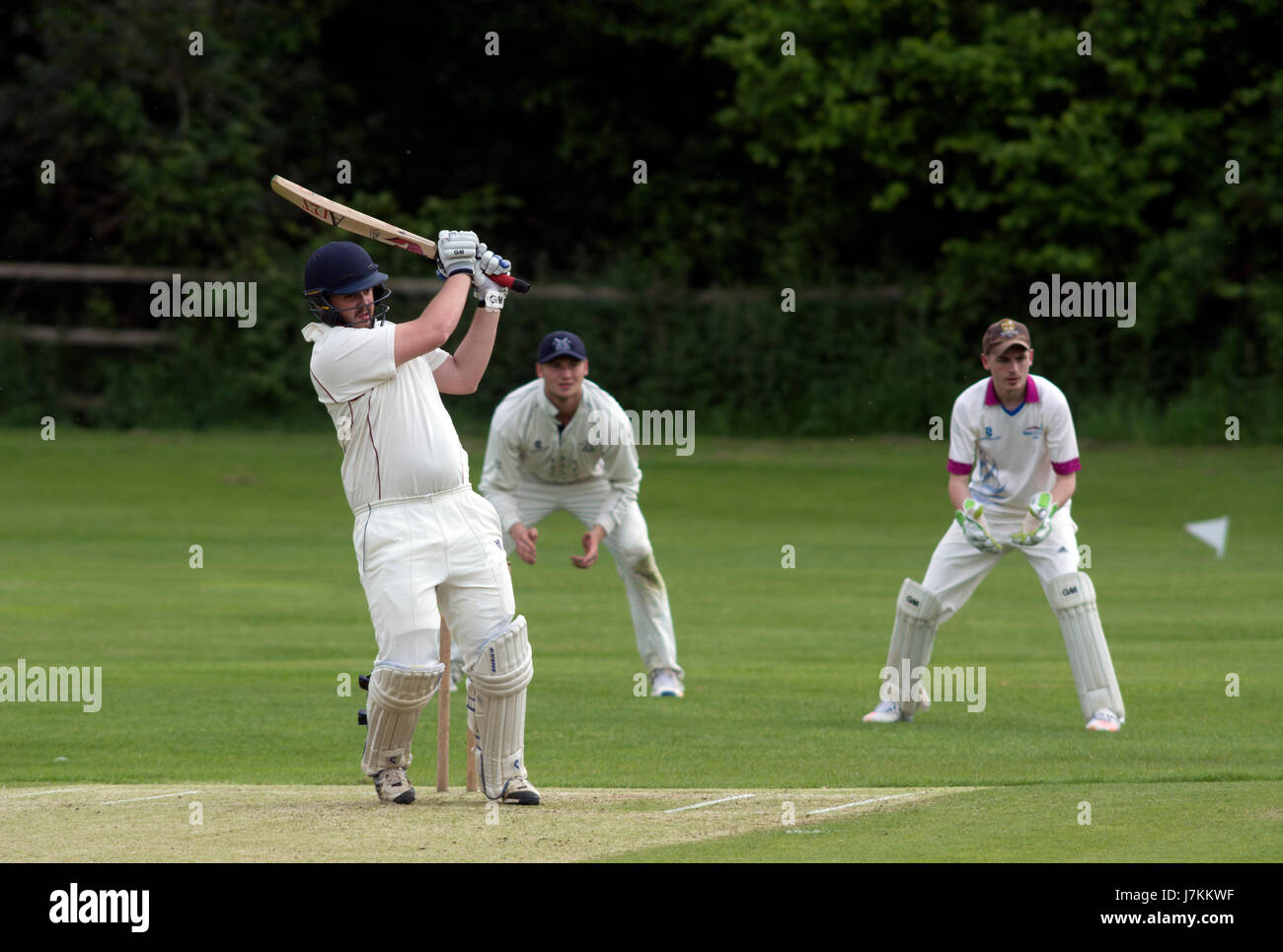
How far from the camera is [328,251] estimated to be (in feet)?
24.1

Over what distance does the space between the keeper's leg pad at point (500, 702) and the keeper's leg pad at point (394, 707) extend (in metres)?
0.17

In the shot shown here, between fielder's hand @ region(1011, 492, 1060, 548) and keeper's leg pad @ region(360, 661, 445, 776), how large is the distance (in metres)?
3.63

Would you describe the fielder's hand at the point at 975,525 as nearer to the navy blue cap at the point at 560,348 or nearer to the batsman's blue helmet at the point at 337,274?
the navy blue cap at the point at 560,348

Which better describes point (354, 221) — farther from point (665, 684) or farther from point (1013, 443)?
point (665, 684)

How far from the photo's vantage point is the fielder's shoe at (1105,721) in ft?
32.4

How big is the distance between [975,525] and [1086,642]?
2.55 feet

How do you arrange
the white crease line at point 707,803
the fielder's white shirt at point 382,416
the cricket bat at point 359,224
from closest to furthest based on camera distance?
the fielder's white shirt at point 382,416
the white crease line at point 707,803
the cricket bat at point 359,224

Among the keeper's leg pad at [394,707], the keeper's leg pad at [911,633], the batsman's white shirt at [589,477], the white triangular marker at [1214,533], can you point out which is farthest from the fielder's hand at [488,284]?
the white triangular marker at [1214,533]

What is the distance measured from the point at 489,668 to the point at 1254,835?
2.70 m

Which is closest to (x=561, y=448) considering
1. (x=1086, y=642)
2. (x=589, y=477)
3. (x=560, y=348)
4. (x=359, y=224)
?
(x=589, y=477)

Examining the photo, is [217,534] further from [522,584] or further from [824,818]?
[824,818]

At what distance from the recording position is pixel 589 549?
35.7ft

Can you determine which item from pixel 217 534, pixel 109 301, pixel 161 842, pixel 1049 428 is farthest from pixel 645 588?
pixel 109 301

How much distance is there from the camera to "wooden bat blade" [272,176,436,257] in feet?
25.4
